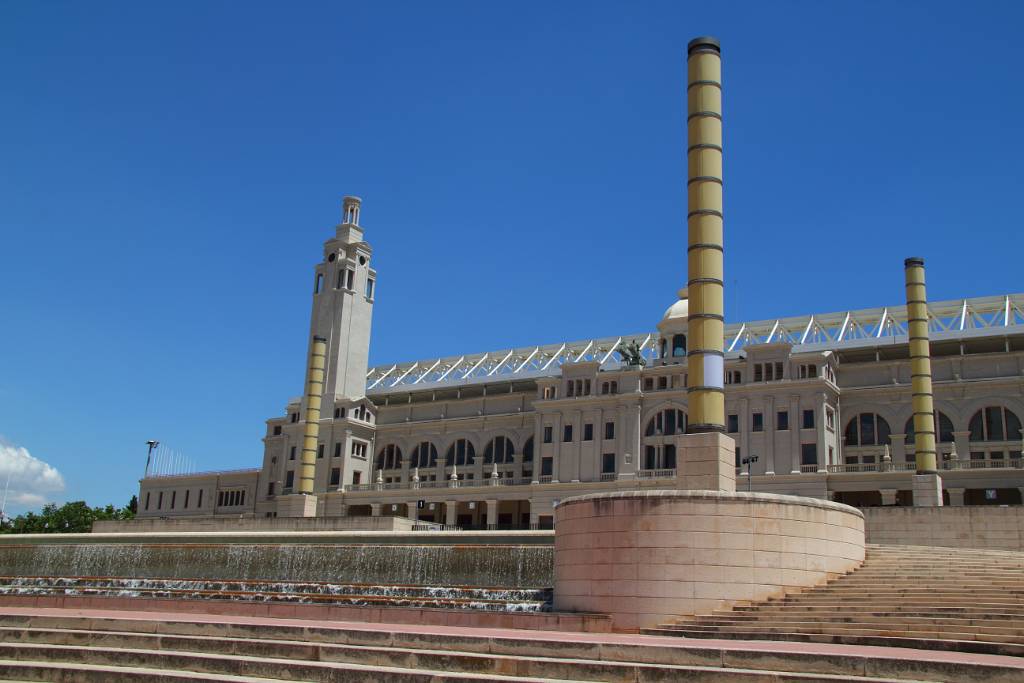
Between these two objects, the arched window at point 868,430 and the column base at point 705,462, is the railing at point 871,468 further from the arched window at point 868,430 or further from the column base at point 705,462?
the column base at point 705,462

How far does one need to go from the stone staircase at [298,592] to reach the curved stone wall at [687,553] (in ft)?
12.3

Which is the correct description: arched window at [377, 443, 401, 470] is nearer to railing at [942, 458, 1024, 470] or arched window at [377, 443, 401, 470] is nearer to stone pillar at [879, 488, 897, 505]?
stone pillar at [879, 488, 897, 505]

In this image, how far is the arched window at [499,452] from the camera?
281ft

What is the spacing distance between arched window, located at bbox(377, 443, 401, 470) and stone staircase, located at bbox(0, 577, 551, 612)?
148 feet

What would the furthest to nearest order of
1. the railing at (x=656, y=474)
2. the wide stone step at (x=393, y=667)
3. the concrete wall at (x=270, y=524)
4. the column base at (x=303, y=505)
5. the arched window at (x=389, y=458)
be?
1. the arched window at (x=389, y=458)
2. the column base at (x=303, y=505)
3. the railing at (x=656, y=474)
4. the concrete wall at (x=270, y=524)
5. the wide stone step at (x=393, y=667)

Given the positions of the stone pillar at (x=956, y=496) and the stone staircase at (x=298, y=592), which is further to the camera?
the stone pillar at (x=956, y=496)

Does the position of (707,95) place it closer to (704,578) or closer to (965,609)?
(704,578)

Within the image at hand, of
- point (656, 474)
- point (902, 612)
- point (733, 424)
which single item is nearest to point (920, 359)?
point (733, 424)

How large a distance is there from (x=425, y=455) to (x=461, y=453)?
3706 millimetres

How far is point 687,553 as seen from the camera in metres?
26.6

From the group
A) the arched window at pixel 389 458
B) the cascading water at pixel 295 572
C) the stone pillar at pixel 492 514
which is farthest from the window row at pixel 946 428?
the cascading water at pixel 295 572

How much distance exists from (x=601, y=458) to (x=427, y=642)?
56.9 meters

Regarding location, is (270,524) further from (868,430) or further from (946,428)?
(946,428)

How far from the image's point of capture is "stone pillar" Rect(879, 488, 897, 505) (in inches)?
2547
